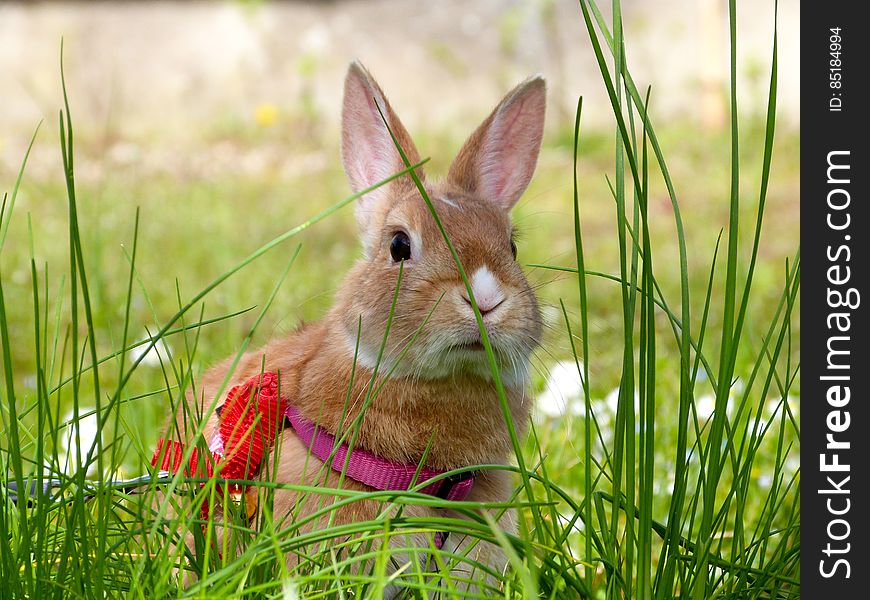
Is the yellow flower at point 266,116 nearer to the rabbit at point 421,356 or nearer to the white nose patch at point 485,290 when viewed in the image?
the rabbit at point 421,356

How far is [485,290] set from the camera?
1952 millimetres

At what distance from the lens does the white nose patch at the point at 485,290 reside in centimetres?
194

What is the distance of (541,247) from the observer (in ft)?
17.9

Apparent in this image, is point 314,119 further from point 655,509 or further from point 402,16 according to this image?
point 655,509

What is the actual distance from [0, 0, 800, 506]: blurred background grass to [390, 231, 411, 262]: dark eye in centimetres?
84

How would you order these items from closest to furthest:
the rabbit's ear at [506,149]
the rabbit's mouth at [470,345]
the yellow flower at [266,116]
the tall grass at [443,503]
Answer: the tall grass at [443,503], the rabbit's mouth at [470,345], the rabbit's ear at [506,149], the yellow flower at [266,116]

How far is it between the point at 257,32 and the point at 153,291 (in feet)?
20.7

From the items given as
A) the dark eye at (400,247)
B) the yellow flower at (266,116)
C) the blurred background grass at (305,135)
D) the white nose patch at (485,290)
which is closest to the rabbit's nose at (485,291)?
the white nose patch at (485,290)

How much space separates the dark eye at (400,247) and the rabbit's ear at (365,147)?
274 mm

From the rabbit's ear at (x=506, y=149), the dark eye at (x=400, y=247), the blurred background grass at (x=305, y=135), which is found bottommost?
the dark eye at (x=400, y=247)

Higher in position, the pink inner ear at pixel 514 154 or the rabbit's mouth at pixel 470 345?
the pink inner ear at pixel 514 154

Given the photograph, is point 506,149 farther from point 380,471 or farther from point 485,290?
point 380,471

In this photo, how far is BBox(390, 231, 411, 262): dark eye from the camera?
2188mm
